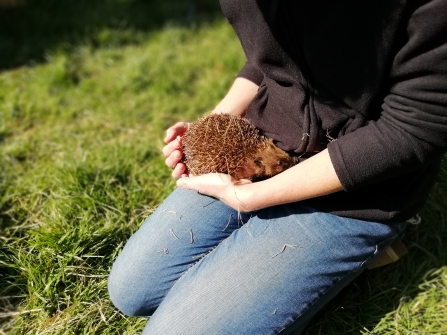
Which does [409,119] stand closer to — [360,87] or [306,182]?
[360,87]

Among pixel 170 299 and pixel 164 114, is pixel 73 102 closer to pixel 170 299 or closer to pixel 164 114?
pixel 164 114

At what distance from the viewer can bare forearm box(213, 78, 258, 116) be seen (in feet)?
8.15

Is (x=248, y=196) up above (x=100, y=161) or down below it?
below

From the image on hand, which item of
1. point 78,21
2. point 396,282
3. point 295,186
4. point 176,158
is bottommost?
point 396,282

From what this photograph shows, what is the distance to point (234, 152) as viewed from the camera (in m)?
2.12

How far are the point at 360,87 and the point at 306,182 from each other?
1.42 feet

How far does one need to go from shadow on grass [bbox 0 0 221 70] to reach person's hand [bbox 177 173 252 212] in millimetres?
3339

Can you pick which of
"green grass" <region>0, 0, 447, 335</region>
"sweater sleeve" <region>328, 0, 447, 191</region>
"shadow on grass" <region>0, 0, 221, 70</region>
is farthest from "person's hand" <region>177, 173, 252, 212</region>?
"shadow on grass" <region>0, 0, 221, 70</region>

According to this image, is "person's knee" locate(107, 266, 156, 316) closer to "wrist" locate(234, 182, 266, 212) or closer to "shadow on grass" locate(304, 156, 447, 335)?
→ "wrist" locate(234, 182, 266, 212)

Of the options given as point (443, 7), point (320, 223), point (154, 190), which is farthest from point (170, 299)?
point (443, 7)

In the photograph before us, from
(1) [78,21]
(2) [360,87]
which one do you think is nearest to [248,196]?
(2) [360,87]

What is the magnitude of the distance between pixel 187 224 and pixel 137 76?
256cm

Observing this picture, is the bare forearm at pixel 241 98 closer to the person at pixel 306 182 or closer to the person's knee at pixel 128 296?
the person at pixel 306 182

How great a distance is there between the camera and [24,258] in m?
2.48
